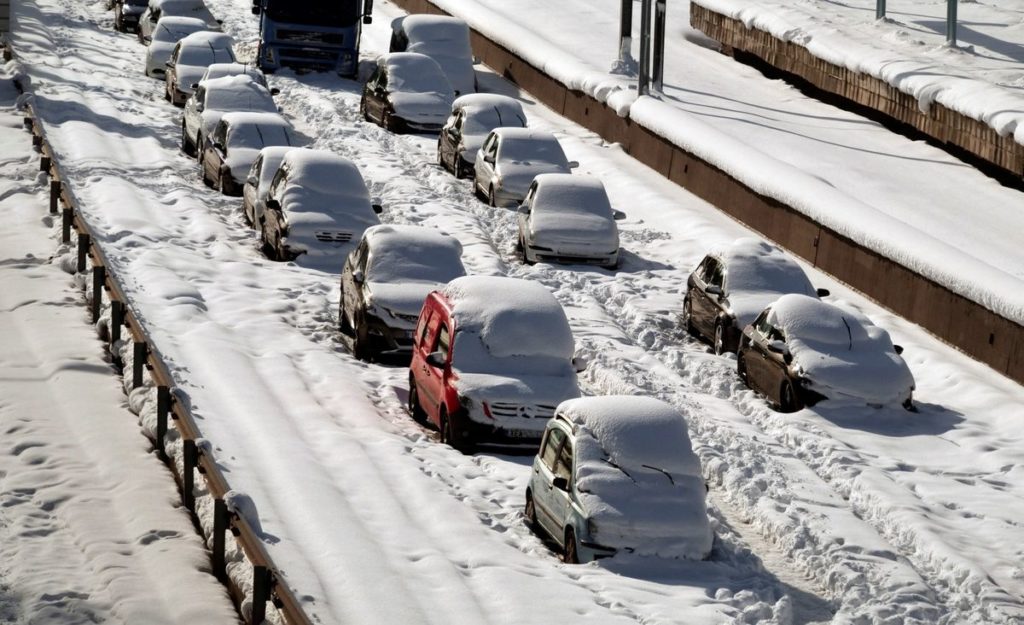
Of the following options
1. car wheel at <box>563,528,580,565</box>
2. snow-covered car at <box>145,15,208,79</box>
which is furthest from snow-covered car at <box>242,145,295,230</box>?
snow-covered car at <box>145,15,208,79</box>

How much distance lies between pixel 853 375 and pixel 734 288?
311 centimetres

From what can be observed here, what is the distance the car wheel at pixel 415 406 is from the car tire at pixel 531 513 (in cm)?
303

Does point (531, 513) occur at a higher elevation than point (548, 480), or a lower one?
lower

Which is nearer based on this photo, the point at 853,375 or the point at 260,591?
the point at 260,591

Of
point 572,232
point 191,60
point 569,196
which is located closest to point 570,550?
point 572,232

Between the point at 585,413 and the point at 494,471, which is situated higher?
the point at 585,413

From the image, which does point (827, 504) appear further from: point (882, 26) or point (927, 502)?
point (882, 26)

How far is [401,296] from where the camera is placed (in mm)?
21297

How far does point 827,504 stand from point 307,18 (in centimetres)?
2634

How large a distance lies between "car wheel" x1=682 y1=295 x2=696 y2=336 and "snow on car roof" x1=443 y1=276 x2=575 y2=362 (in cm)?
478

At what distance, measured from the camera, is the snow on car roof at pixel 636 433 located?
15.6 metres

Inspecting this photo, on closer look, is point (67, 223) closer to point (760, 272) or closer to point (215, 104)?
point (760, 272)

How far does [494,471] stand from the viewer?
57.3ft

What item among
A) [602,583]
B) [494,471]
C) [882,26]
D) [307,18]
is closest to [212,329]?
[494,471]
